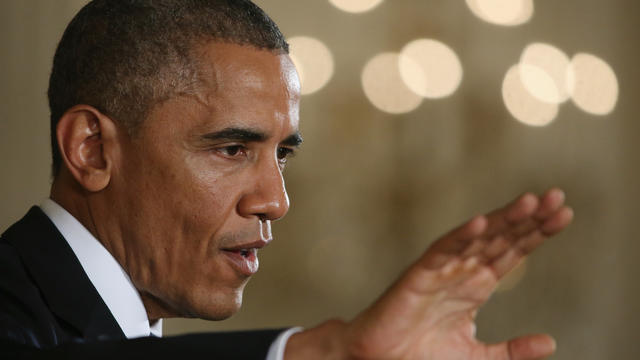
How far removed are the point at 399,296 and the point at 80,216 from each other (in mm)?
620

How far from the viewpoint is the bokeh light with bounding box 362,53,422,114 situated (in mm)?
2510

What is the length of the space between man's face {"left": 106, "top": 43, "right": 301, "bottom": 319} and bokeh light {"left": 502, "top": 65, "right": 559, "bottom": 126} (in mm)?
1625

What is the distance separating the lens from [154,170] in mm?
1039

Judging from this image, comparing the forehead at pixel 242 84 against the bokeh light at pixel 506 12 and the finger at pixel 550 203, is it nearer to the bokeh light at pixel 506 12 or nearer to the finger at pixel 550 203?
the finger at pixel 550 203

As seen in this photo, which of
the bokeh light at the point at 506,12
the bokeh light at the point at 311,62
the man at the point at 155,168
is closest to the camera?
the man at the point at 155,168

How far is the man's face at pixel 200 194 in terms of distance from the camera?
3.39ft

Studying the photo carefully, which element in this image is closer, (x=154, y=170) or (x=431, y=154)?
(x=154, y=170)

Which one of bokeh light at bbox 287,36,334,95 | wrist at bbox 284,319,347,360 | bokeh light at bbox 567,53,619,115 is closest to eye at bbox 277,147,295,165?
wrist at bbox 284,319,347,360

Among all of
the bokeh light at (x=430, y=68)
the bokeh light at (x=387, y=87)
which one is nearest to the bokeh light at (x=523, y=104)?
the bokeh light at (x=430, y=68)

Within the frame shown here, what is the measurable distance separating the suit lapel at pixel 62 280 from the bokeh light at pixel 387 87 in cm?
163

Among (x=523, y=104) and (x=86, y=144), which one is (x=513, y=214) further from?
(x=523, y=104)

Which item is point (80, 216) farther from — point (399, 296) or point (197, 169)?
point (399, 296)

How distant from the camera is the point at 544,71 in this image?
2500 mm

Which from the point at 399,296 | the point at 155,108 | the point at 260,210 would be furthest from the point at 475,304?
the point at 155,108
